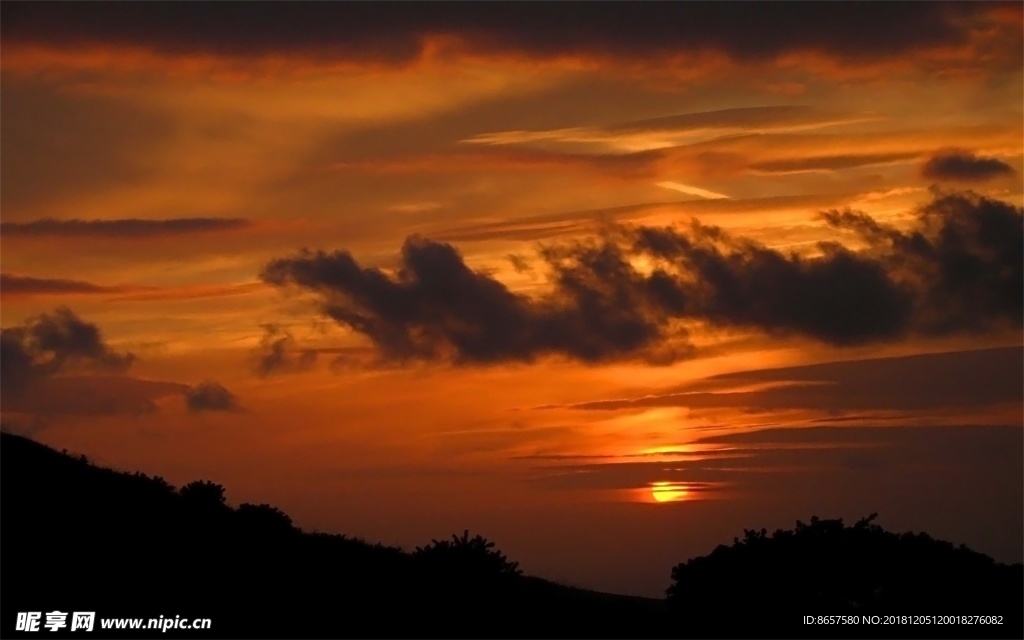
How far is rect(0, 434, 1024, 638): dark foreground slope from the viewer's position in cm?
4212

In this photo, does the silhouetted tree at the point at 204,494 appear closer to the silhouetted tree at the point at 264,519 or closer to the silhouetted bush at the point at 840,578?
the silhouetted tree at the point at 264,519

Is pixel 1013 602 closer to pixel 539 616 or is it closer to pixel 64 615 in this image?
pixel 539 616

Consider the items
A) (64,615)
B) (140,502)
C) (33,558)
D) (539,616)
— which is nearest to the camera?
(64,615)

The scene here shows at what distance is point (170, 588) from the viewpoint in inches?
1687

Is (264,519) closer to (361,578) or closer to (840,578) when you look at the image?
(361,578)

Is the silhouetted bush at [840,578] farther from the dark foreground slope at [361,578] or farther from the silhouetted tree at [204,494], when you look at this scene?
the silhouetted tree at [204,494]

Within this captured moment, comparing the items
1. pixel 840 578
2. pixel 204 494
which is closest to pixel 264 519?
pixel 204 494

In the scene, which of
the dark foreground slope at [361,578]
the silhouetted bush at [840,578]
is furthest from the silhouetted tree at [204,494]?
the silhouetted bush at [840,578]

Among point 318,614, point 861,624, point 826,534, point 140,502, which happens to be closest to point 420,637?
point 318,614

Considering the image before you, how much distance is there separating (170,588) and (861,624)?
2609 centimetres

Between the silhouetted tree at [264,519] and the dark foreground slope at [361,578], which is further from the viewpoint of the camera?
the silhouetted tree at [264,519]

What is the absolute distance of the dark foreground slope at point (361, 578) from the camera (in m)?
42.1

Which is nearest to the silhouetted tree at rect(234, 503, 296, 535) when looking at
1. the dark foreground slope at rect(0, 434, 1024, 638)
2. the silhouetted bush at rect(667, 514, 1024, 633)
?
the dark foreground slope at rect(0, 434, 1024, 638)

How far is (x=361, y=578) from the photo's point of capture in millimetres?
48875
